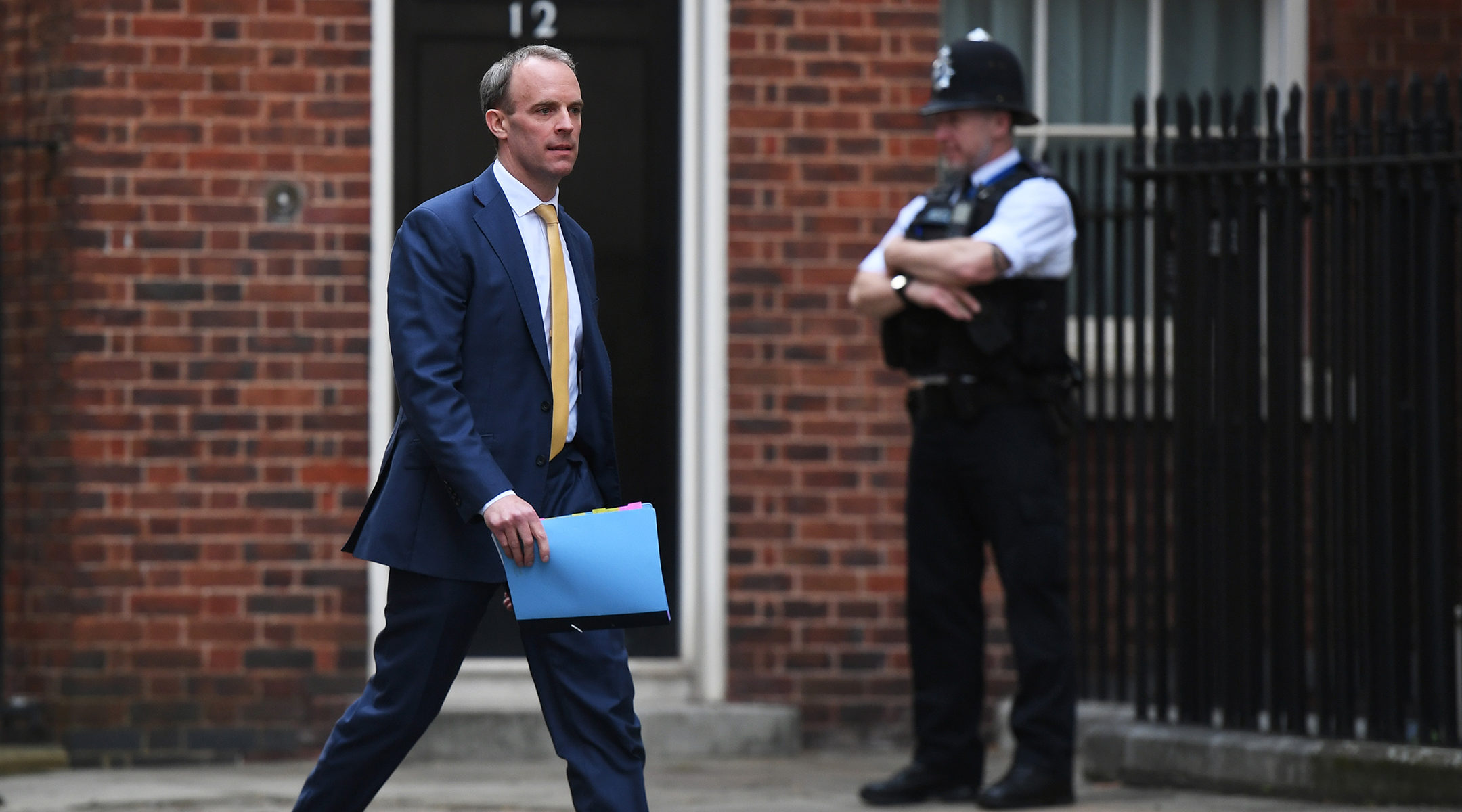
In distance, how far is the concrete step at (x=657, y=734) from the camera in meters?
6.96

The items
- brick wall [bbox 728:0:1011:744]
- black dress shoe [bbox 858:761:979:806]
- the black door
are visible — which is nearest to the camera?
black dress shoe [bbox 858:761:979:806]

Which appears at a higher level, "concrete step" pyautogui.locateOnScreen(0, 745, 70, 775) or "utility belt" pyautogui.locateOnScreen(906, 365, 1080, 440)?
"utility belt" pyautogui.locateOnScreen(906, 365, 1080, 440)

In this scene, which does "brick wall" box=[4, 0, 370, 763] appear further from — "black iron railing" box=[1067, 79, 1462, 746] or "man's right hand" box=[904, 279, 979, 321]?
"black iron railing" box=[1067, 79, 1462, 746]

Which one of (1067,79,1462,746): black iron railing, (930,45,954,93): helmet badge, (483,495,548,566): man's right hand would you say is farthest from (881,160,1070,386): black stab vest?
(483,495,548,566): man's right hand

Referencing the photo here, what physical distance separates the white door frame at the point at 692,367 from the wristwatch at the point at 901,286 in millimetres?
1396

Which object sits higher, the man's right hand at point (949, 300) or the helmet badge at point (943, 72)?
the helmet badge at point (943, 72)

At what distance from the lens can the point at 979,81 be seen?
229 inches

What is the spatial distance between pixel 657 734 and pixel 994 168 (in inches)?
95.4

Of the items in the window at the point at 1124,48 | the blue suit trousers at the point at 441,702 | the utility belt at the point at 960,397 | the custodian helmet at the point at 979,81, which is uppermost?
the window at the point at 1124,48

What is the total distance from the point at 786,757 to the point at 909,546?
1371mm

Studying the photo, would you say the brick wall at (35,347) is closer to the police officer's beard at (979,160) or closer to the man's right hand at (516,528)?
the police officer's beard at (979,160)

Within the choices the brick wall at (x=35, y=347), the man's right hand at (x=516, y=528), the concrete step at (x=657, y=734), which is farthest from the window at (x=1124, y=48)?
the man's right hand at (x=516, y=528)

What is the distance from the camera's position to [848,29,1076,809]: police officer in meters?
5.71

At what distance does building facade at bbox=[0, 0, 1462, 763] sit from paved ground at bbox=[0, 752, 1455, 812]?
0.98 feet
